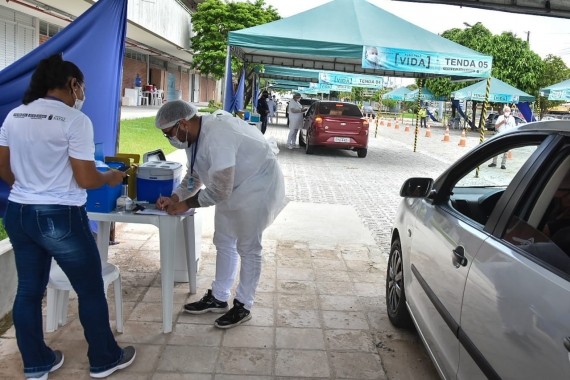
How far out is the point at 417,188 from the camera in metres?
3.55

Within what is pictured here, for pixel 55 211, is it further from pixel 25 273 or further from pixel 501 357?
pixel 501 357

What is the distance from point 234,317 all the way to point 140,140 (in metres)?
10.5

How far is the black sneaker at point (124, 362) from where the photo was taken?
121 inches

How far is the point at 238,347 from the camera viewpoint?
361 centimetres

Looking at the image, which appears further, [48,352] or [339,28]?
[339,28]

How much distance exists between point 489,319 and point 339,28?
36.2 feet

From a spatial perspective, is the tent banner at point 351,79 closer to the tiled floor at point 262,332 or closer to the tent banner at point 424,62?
the tent banner at point 424,62

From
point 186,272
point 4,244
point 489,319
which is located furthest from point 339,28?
point 489,319

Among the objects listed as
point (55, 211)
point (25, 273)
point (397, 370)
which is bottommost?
→ point (397, 370)

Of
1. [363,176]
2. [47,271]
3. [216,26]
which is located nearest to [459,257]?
[47,271]

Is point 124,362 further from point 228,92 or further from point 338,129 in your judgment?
point 338,129

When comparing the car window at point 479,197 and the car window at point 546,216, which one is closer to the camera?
the car window at point 546,216

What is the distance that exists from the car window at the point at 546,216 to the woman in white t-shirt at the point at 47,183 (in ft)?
7.00

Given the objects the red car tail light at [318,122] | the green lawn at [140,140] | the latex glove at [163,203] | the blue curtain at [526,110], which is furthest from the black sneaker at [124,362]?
the blue curtain at [526,110]
